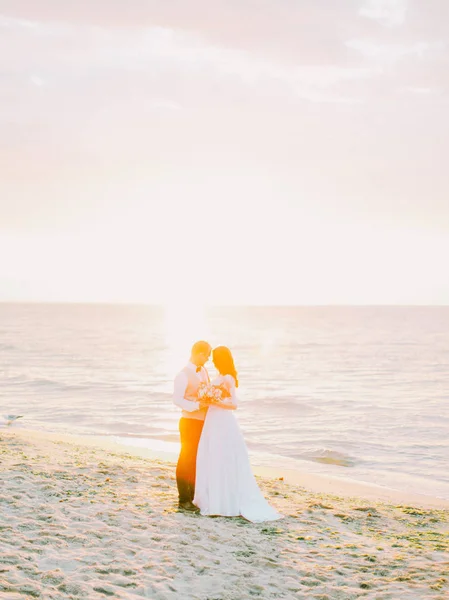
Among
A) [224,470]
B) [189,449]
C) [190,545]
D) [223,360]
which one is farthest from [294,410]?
[190,545]

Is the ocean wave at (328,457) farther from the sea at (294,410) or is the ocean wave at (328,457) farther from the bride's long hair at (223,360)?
the bride's long hair at (223,360)

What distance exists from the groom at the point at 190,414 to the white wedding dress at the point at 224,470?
0.17 meters

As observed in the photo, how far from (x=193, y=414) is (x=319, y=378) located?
1338 inches

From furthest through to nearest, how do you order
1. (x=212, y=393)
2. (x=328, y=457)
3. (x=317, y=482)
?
(x=328, y=457) < (x=317, y=482) < (x=212, y=393)

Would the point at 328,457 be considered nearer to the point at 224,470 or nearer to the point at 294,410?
the point at 224,470

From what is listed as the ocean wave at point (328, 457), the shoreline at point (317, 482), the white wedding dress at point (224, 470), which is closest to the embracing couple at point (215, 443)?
the white wedding dress at point (224, 470)

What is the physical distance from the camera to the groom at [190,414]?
926 centimetres

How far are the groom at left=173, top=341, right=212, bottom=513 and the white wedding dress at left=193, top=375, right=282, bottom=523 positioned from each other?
0.17 meters

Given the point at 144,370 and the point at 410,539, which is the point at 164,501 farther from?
the point at 144,370

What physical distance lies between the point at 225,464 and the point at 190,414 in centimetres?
94

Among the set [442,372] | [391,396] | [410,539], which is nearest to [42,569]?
[410,539]

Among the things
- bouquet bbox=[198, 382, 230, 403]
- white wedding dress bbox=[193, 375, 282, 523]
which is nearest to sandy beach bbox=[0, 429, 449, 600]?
white wedding dress bbox=[193, 375, 282, 523]

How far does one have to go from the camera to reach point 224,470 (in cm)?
934

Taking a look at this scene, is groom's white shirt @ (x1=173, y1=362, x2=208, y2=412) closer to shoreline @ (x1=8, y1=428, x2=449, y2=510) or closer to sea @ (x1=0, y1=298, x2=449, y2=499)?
shoreline @ (x1=8, y1=428, x2=449, y2=510)
